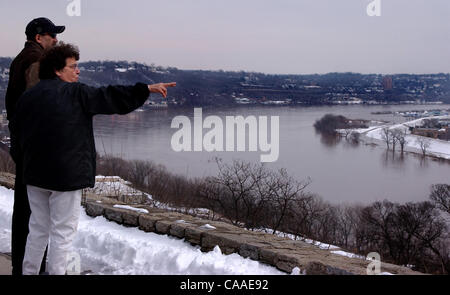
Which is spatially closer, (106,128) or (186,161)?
(186,161)

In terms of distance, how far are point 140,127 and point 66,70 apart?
4665 centimetres

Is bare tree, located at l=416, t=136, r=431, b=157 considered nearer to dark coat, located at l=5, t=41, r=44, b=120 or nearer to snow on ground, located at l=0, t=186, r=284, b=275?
snow on ground, located at l=0, t=186, r=284, b=275

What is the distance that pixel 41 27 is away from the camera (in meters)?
2.70

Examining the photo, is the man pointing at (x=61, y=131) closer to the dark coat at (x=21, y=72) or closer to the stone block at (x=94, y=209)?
the dark coat at (x=21, y=72)

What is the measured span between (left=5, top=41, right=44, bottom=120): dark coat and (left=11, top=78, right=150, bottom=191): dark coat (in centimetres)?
40

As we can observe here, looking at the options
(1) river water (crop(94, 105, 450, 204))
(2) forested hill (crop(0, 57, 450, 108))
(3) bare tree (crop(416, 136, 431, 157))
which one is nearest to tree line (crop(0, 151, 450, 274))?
(1) river water (crop(94, 105, 450, 204))

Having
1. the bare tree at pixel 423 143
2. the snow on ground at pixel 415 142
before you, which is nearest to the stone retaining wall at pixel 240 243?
the bare tree at pixel 423 143

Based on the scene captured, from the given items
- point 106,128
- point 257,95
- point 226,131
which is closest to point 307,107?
point 257,95

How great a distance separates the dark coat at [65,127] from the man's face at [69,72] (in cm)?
7

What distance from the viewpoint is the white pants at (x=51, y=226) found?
2.33 meters

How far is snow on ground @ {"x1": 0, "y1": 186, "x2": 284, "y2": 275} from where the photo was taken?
2895mm

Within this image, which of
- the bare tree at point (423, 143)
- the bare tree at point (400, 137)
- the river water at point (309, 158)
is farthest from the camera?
the bare tree at point (400, 137)

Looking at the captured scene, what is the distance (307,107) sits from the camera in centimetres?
7206
